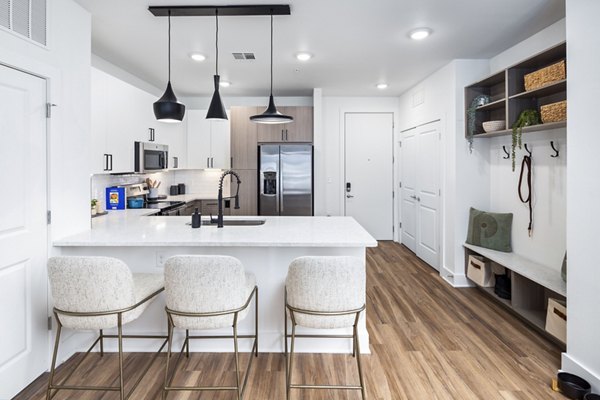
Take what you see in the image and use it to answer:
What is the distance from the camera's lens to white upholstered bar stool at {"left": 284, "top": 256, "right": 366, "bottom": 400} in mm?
1922

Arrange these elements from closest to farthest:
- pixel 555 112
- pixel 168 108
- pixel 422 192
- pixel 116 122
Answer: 1. pixel 555 112
2. pixel 168 108
3. pixel 116 122
4. pixel 422 192

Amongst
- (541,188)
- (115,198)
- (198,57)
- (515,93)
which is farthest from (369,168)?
(115,198)

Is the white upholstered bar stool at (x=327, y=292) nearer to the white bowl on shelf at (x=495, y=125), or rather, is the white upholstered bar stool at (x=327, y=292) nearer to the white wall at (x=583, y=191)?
the white wall at (x=583, y=191)

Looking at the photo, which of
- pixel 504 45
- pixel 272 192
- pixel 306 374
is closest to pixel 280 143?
pixel 272 192

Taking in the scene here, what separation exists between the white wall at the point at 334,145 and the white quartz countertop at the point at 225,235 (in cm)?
319

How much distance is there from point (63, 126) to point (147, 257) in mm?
1055

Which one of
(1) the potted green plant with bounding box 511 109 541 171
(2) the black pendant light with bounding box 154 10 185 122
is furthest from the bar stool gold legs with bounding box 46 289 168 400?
(1) the potted green plant with bounding box 511 109 541 171

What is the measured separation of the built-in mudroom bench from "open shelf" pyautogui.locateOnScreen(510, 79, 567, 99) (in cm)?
146

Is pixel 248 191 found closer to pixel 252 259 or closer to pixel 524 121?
pixel 252 259

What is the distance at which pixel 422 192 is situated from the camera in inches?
208

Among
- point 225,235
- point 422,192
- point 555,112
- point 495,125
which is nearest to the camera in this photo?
point 225,235

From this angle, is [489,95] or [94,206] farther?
[489,95]

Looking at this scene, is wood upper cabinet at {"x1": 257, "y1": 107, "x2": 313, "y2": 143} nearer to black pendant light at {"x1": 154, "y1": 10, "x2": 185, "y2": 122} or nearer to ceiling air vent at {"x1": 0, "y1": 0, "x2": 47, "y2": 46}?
black pendant light at {"x1": 154, "y1": 10, "x2": 185, "y2": 122}

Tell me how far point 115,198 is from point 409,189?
4243 mm
